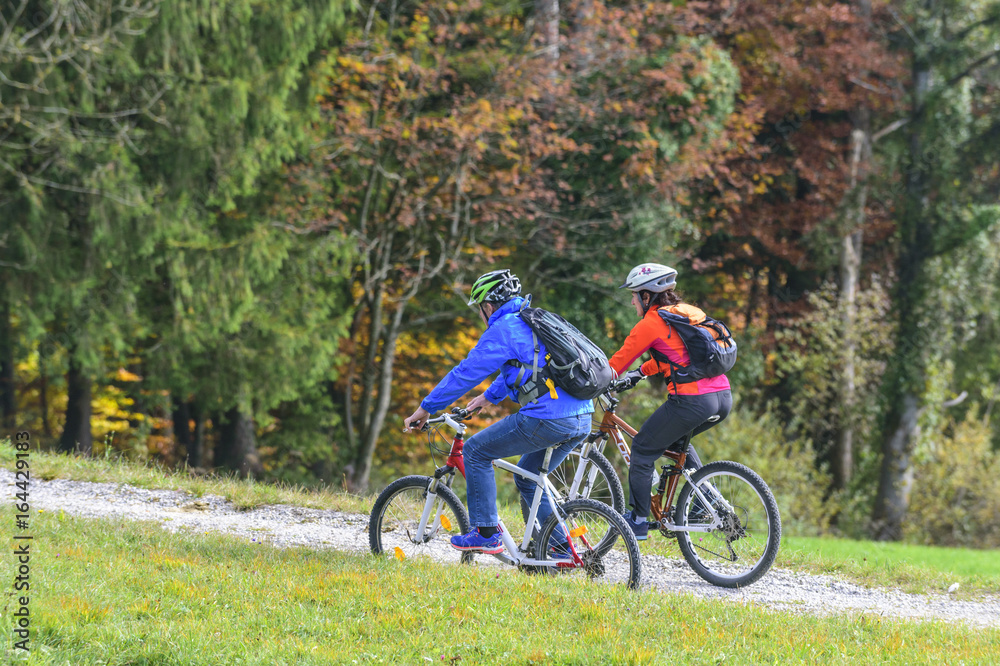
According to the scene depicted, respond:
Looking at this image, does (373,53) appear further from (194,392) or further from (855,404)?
(855,404)

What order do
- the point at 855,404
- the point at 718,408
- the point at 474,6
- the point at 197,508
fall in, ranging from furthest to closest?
the point at 855,404, the point at 474,6, the point at 197,508, the point at 718,408

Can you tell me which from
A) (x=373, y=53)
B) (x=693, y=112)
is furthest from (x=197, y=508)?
(x=693, y=112)

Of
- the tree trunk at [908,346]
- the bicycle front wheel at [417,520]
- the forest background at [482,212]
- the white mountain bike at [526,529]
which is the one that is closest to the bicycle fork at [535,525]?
the white mountain bike at [526,529]

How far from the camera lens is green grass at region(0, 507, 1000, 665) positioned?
4453mm

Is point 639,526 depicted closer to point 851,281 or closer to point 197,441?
point 851,281

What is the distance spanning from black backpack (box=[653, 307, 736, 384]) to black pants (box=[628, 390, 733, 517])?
→ 16 centimetres

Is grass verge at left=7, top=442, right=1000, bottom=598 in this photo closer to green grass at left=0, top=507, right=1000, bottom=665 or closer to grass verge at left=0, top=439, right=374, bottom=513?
grass verge at left=0, top=439, right=374, bottom=513

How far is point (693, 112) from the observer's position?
1569 cm

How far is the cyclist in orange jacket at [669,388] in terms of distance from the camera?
20.0 feet

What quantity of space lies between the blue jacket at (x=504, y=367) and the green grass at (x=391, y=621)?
3.54 feet

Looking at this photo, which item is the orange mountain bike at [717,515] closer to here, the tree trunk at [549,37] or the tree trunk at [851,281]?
the tree trunk at [549,37]

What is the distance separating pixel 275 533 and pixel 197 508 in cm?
112

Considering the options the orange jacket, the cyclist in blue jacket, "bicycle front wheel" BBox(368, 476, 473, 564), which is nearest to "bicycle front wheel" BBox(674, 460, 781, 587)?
the orange jacket

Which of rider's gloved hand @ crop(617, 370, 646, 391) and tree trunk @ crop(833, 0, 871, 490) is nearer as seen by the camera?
rider's gloved hand @ crop(617, 370, 646, 391)
